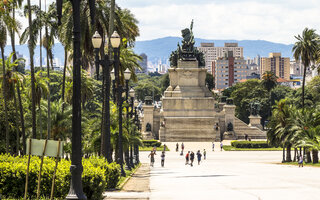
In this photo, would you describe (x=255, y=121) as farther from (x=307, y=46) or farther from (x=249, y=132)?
(x=307, y=46)

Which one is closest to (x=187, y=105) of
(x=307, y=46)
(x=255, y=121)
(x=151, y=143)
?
(x=255, y=121)

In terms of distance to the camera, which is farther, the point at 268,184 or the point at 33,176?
the point at 268,184

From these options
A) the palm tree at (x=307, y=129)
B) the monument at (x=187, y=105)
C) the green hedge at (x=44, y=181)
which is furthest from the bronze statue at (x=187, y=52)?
the green hedge at (x=44, y=181)

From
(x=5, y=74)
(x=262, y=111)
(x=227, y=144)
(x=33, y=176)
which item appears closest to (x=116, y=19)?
(x=5, y=74)

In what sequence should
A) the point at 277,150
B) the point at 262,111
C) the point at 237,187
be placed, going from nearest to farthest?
the point at 237,187 → the point at 277,150 → the point at 262,111

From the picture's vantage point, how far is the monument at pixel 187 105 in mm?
94312

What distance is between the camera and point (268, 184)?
83.3 ft

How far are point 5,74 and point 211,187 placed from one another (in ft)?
66.4

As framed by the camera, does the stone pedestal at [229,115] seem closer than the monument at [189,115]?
No

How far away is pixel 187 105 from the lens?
321 ft

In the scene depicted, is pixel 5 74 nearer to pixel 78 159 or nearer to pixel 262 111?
pixel 78 159

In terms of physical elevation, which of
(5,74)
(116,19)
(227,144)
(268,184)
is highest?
(116,19)

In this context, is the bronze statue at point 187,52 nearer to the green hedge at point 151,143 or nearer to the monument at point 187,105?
the monument at point 187,105

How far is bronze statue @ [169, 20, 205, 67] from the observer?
342 feet
